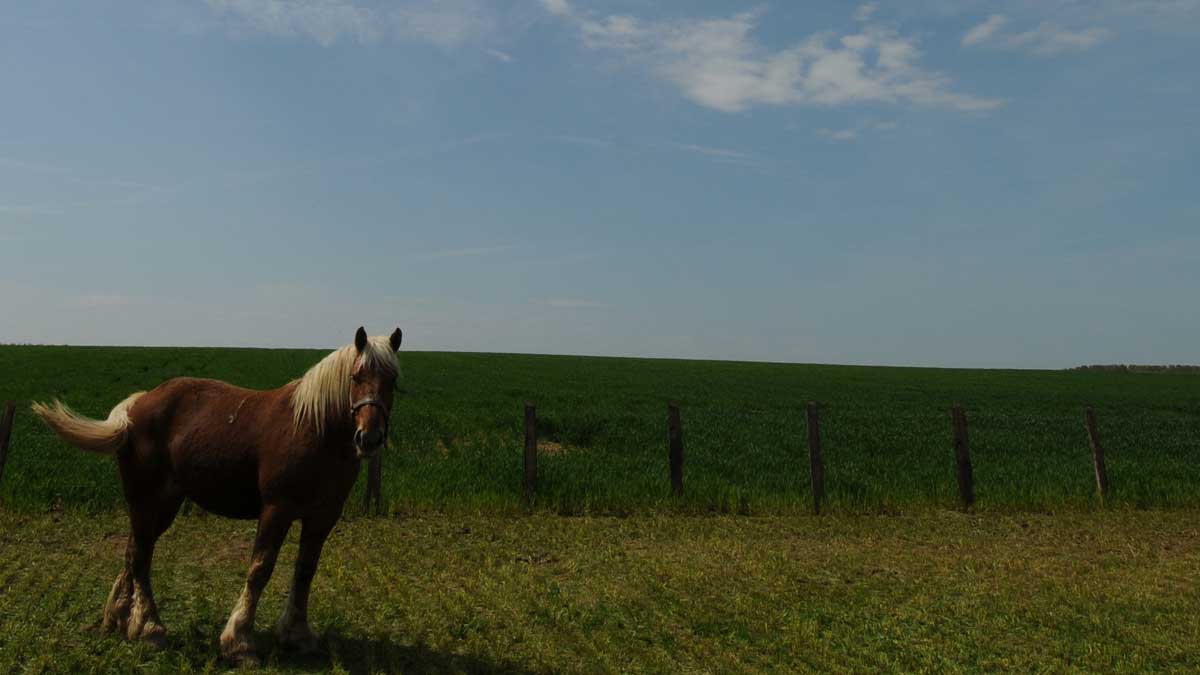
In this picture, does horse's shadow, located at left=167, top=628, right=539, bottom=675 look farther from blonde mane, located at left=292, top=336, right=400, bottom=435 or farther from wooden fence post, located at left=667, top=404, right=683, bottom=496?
wooden fence post, located at left=667, top=404, right=683, bottom=496

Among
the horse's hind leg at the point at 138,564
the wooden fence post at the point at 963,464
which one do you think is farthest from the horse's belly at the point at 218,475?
the wooden fence post at the point at 963,464

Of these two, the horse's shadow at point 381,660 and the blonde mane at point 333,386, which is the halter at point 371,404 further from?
the horse's shadow at point 381,660

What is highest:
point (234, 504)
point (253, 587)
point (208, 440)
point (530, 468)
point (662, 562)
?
point (208, 440)

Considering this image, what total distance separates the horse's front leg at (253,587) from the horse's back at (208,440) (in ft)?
1.34

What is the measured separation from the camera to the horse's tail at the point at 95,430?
6.34 meters

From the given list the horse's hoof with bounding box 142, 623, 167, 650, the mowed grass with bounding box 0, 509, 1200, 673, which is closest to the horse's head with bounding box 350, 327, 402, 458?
the mowed grass with bounding box 0, 509, 1200, 673

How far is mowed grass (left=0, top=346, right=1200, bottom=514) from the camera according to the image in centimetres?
1373

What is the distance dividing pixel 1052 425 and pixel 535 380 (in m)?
24.2

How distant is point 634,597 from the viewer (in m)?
8.13

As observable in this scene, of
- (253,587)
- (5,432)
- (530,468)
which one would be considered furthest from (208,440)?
(5,432)

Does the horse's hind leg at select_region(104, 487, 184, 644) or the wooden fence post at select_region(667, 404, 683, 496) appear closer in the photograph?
the horse's hind leg at select_region(104, 487, 184, 644)

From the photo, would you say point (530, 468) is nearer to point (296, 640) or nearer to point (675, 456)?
point (675, 456)

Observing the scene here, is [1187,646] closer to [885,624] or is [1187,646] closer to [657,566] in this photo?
[885,624]

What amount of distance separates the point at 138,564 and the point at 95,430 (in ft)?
3.48
